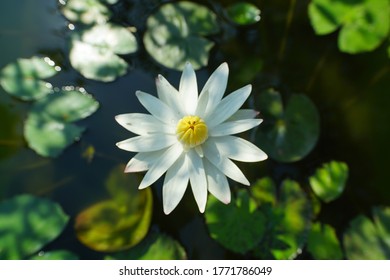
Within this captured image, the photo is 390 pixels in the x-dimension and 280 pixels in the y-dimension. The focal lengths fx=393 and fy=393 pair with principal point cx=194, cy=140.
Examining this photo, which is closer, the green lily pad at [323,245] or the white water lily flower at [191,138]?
the white water lily flower at [191,138]

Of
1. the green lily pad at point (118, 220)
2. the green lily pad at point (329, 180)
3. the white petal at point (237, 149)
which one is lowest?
the green lily pad at point (118, 220)

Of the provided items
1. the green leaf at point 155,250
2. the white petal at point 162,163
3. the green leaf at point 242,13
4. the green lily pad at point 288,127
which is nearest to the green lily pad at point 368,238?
the green lily pad at point 288,127

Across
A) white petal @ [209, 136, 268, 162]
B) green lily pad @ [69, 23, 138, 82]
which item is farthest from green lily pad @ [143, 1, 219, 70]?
white petal @ [209, 136, 268, 162]

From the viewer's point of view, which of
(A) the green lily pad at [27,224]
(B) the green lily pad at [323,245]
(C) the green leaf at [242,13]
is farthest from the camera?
(C) the green leaf at [242,13]

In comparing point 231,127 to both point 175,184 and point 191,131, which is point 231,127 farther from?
point 175,184

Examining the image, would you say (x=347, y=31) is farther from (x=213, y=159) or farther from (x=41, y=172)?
(x=41, y=172)

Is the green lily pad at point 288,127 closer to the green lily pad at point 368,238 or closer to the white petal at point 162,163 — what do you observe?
the green lily pad at point 368,238

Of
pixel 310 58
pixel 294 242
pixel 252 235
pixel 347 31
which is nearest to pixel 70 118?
pixel 252 235
